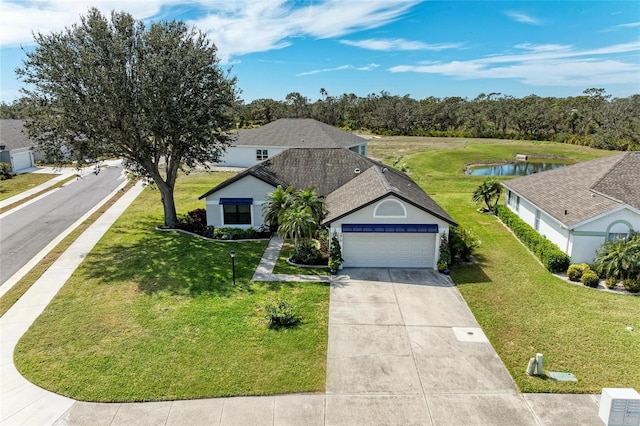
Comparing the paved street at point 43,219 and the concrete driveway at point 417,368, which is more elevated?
the paved street at point 43,219

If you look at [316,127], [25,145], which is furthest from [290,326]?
[25,145]

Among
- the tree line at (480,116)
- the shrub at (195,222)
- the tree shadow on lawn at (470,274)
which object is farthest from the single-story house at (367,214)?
the tree line at (480,116)

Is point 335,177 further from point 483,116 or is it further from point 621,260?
→ point 483,116

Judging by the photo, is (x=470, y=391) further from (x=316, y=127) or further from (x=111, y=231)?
(x=316, y=127)

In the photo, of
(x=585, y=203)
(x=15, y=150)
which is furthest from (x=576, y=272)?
(x=15, y=150)

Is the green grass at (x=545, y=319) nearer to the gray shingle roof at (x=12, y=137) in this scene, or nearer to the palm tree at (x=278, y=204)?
the palm tree at (x=278, y=204)

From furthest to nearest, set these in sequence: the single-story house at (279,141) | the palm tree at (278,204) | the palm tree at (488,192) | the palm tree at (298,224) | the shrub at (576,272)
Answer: the single-story house at (279,141)
the palm tree at (488,192)
the palm tree at (278,204)
the palm tree at (298,224)
the shrub at (576,272)
